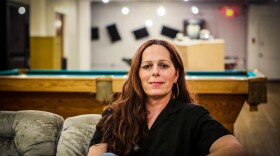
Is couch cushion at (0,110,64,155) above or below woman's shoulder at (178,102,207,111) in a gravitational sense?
below

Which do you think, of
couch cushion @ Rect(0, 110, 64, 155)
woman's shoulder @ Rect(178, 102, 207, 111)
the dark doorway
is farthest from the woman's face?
the dark doorway

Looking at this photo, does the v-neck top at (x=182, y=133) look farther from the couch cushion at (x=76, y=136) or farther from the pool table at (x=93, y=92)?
the pool table at (x=93, y=92)

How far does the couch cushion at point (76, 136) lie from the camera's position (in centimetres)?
222

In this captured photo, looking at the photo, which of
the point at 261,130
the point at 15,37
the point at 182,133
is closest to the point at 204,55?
the point at 261,130

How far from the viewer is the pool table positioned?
4.48 meters

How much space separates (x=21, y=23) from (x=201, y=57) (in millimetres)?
3459

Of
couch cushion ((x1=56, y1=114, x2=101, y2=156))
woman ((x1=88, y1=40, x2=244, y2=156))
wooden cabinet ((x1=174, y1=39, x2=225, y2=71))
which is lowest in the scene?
couch cushion ((x1=56, y1=114, x2=101, y2=156))

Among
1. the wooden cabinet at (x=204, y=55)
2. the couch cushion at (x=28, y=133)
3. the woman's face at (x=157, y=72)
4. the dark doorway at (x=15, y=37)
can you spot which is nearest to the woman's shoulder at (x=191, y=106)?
the woman's face at (x=157, y=72)

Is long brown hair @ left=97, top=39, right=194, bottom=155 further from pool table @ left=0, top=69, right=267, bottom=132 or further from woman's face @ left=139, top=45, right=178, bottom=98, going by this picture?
pool table @ left=0, top=69, right=267, bottom=132

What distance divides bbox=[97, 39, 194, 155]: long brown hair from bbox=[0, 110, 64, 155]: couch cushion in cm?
44

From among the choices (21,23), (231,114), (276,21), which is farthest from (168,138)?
(276,21)

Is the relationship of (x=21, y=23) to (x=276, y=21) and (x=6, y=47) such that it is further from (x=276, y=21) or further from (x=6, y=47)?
(x=276, y=21)

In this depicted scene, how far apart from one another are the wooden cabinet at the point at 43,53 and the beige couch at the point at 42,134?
19.3ft

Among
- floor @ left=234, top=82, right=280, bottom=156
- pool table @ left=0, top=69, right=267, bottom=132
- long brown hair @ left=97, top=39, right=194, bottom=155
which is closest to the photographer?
long brown hair @ left=97, top=39, right=194, bottom=155
